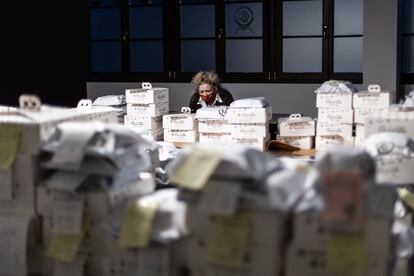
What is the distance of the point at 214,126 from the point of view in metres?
4.67

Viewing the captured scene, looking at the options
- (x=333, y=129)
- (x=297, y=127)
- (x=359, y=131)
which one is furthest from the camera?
(x=297, y=127)

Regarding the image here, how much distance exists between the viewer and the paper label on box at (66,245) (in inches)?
75.9

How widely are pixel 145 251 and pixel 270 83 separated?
4.71 metres

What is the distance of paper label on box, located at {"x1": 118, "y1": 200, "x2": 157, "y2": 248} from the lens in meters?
1.80

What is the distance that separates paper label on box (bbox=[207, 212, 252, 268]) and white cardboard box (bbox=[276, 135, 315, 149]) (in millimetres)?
3021

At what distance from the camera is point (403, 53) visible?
5.94 meters

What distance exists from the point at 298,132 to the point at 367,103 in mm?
599

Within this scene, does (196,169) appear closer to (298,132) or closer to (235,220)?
(235,220)

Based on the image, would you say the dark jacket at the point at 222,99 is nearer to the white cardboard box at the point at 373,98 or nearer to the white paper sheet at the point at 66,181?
the white cardboard box at the point at 373,98

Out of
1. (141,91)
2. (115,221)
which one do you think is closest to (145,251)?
(115,221)

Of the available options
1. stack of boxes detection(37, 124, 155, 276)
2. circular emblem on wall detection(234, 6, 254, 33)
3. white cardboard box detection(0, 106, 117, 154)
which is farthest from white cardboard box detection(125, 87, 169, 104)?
stack of boxes detection(37, 124, 155, 276)

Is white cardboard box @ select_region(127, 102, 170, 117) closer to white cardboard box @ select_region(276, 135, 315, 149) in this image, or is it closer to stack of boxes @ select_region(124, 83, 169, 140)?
stack of boxes @ select_region(124, 83, 169, 140)

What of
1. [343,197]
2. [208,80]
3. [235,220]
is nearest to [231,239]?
[235,220]

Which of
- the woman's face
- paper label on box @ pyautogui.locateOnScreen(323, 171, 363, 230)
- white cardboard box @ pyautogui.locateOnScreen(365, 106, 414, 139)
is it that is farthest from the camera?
the woman's face
